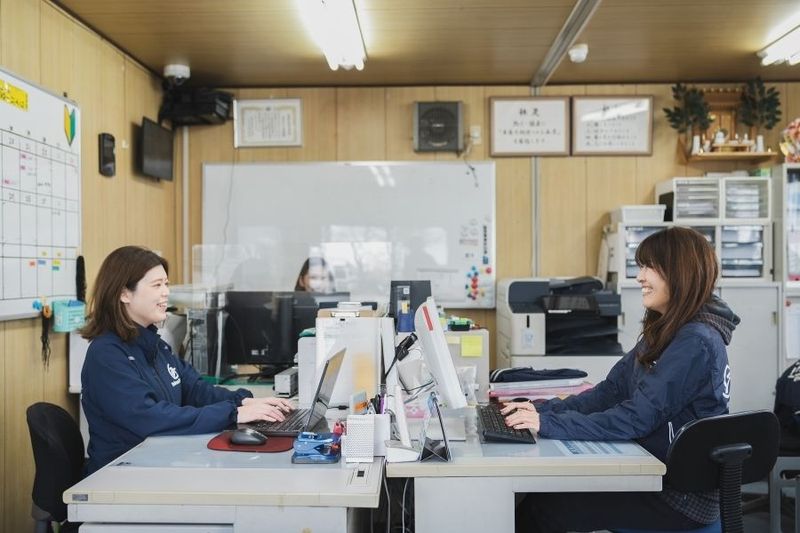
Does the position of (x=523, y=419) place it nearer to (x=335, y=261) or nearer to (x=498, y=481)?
(x=498, y=481)

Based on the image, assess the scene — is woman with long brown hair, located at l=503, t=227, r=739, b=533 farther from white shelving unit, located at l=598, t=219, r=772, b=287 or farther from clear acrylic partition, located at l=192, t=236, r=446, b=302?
clear acrylic partition, located at l=192, t=236, r=446, b=302

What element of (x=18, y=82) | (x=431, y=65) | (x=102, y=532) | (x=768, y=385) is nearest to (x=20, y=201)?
(x=18, y=82)

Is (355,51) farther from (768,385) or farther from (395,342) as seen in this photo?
(768,385)

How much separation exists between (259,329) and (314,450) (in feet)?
4.98

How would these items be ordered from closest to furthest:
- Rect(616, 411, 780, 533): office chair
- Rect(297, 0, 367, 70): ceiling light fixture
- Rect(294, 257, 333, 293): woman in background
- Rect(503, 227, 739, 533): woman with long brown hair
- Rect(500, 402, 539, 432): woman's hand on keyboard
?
Rect(616, 411, 780, 533): office chair, Rect(503, 227, 739, 533): woman with long brown hair, Rect(500, 402, 539, 432): woman's hand on keyboard, Rect(297, 0, 367, 70): ceiling light fixture, Rect(294, 257, 333, 293): woman in background

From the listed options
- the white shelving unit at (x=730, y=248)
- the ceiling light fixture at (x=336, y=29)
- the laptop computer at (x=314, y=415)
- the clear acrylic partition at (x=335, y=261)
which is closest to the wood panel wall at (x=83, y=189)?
the clear acrylic partition at (x=335, y=261)

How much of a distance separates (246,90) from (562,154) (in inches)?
95.8

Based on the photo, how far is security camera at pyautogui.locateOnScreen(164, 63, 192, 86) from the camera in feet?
14.0

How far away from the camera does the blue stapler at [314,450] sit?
1.78 metres

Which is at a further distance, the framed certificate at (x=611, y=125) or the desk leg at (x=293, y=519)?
the framed certificate at (x=611, y=125)

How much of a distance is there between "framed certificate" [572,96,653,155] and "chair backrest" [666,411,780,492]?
10.8ft

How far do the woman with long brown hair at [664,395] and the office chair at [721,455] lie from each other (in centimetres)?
12

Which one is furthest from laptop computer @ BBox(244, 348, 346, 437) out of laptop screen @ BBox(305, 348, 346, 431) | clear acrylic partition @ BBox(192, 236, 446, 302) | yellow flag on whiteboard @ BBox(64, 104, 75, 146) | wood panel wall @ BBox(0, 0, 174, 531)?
clear acrylic partition @ BBox(192, 236, 446, 302)

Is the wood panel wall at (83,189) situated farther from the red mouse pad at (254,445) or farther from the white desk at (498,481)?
the white desk at (498,481)
